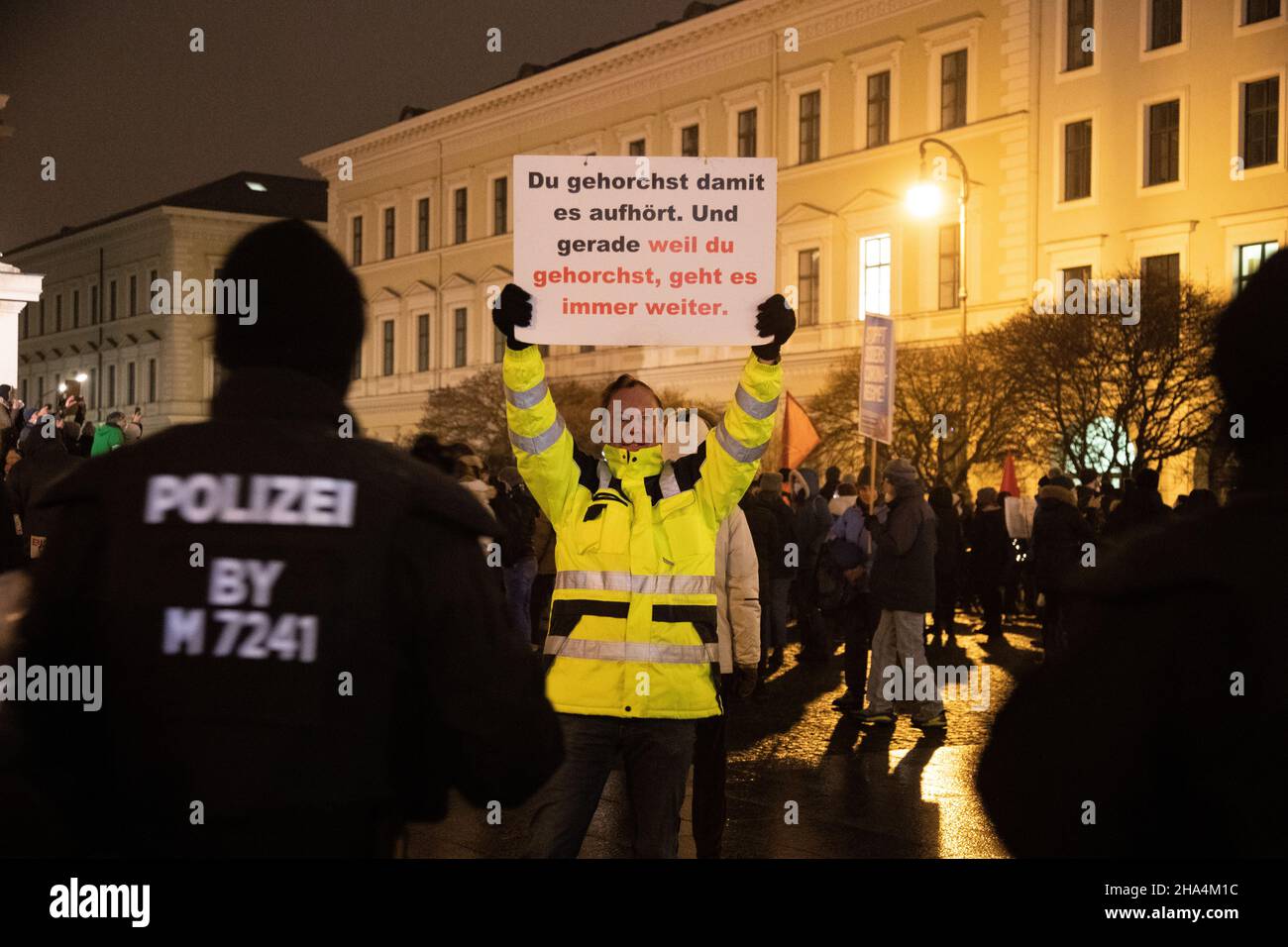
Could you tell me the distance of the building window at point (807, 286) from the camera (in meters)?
42.4

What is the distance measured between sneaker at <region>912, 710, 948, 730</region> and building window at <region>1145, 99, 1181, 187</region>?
87.4 feet

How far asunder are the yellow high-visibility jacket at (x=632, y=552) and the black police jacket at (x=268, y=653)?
7.18 feet

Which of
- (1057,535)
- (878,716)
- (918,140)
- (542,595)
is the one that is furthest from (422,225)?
(878,716)

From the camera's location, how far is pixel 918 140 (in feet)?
130

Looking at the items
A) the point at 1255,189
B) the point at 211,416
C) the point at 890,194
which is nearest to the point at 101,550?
the point at 211,416

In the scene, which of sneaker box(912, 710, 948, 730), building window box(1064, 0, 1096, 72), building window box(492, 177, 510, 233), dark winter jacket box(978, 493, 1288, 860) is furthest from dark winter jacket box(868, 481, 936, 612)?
building window box(492, 177, 510, 233)

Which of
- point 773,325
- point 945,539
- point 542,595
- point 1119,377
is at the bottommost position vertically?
point 542,595

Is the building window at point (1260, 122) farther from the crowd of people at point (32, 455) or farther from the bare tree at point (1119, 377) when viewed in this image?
the crowd of people at point (32, 455)

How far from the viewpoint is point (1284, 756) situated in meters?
1.74

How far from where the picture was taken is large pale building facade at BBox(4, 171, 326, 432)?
58094 mm

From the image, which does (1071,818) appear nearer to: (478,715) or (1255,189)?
(478,715)

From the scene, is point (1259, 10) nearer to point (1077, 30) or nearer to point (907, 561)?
point (1077, 30)

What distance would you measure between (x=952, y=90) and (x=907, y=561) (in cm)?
3090

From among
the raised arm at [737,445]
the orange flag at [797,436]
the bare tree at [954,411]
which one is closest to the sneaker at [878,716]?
the raised arm at [737,445]
